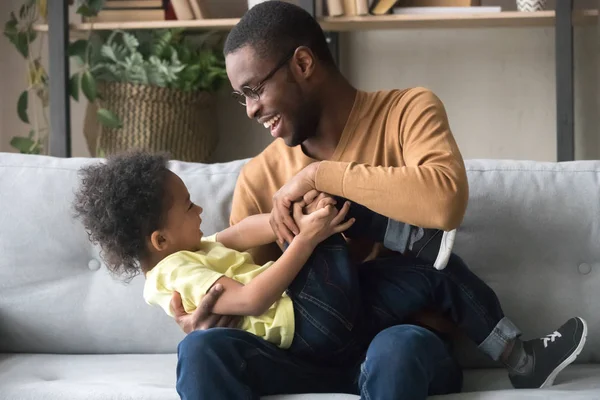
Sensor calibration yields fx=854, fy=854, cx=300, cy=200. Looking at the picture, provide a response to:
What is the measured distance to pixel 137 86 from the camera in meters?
2.77

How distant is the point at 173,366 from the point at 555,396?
30.3 inches

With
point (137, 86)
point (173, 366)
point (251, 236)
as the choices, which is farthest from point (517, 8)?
point (173, 366)

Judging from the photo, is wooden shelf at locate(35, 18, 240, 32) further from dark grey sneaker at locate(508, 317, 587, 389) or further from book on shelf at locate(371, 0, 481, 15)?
dark grey sneaker at locate(508, 317, 587, 389)

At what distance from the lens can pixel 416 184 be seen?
58.5 inches

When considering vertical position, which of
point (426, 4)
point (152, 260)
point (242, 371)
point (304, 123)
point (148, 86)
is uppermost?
point (426, 4)

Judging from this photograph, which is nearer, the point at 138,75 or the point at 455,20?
the point at 455,20

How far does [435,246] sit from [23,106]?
71.7 inches

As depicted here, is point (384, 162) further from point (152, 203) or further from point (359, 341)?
point (152, 203)

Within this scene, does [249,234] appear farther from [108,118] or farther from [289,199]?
[108,118]

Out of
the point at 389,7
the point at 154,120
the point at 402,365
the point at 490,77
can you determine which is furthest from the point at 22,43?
the point at 402,365

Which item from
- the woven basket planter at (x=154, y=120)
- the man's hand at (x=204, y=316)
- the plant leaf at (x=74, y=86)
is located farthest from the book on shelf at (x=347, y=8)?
the man's hand at (x=204, y=316)

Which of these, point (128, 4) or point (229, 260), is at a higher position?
point (128, 4)

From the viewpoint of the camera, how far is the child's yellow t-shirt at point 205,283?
1546 millimetres

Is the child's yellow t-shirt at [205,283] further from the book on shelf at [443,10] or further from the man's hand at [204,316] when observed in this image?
the book on shelf at [443,10]
